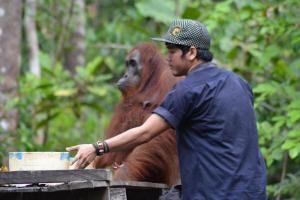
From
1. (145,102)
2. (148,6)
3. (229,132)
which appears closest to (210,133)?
(229,132)

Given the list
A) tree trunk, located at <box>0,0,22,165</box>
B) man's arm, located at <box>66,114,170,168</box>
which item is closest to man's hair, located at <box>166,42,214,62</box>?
man's arm, located at <box>66,114,170,168</box>

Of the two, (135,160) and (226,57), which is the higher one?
(226,57)

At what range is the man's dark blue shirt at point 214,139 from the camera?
3826 millimetres

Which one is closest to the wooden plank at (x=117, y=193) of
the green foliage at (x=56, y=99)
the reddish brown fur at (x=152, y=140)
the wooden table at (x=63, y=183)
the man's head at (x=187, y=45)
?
the wooden table at (x=63, y=183)

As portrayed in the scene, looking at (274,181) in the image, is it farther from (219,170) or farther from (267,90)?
(219,170)

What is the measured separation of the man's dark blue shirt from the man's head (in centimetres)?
12

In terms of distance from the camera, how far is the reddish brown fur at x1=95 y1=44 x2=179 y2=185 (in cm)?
528

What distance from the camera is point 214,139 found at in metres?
3.86

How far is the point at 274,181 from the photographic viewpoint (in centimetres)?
862

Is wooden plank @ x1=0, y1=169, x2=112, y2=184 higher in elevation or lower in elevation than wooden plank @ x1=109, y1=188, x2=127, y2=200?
higher

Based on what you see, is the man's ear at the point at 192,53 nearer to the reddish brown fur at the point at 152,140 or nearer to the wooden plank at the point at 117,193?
the wooden plank at the point at 117,193

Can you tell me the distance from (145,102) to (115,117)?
0.45 meters

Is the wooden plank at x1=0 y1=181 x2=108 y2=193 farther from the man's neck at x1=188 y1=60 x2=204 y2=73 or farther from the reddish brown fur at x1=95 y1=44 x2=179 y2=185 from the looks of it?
the reddish brown fur at x1=95 y1=44 x2=179 y2=185

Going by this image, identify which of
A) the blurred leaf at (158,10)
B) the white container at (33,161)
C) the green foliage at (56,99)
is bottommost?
the white container at (33,161)
